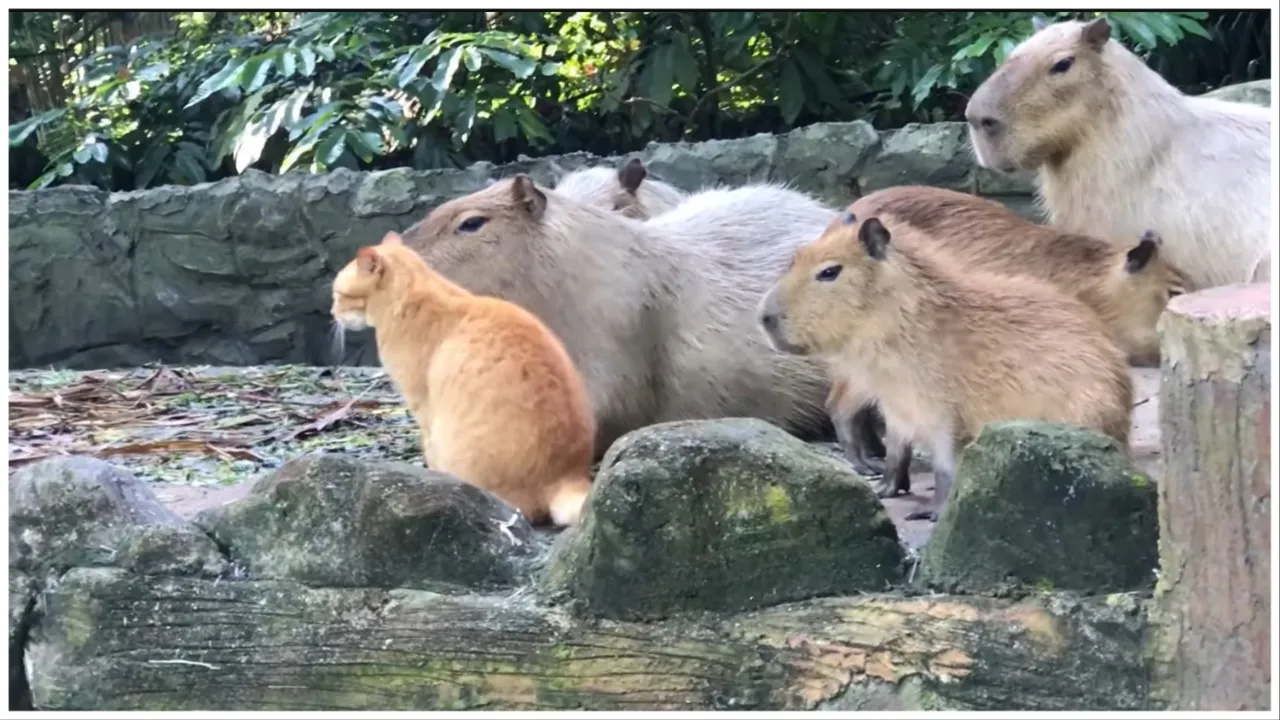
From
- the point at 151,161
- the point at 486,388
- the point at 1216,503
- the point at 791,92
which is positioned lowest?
the point at 151,161

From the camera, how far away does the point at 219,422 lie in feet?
15.2

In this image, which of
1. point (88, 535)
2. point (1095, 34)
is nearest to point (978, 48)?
point (1095, 34)

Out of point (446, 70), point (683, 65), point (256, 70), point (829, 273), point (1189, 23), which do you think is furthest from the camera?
point (683, 65)

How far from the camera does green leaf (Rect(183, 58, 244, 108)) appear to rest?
6895 mm

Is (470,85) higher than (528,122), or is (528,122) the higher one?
(470,85)

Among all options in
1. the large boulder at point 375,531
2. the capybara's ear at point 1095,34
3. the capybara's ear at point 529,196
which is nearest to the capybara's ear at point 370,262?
the capybara's ear at point 529,196

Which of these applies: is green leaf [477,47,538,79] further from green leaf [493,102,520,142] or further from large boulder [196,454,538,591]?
large boulder [196,454,538,591]

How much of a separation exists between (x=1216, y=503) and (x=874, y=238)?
102 centimetres

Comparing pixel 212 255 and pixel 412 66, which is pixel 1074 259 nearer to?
pixel 412 66

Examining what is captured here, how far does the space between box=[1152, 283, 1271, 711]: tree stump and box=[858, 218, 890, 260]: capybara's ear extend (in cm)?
81

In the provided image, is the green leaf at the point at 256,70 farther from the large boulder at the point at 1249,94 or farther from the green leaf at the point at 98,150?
the large boulder at the point at 1249,94

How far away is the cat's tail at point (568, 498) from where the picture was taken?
10.1 ft

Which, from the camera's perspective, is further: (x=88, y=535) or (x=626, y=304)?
(x=626, y=304)

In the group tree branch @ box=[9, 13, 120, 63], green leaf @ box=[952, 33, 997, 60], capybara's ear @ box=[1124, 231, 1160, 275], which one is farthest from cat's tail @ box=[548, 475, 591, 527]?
tree branch @ box=[9, 13, 120, 63]
